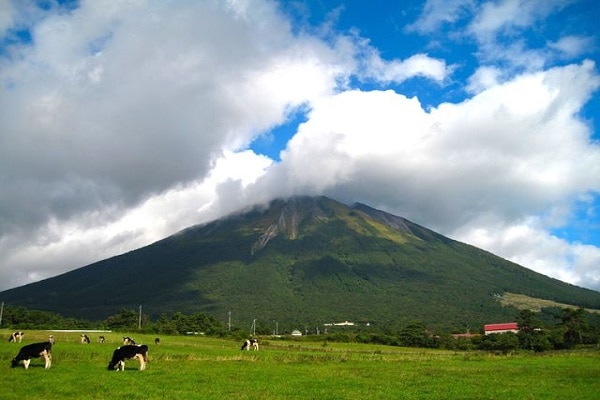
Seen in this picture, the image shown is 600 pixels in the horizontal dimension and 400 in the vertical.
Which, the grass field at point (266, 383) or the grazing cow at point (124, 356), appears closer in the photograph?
the grass field at point (266, 383)

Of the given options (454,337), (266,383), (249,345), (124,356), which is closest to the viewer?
(266,383)

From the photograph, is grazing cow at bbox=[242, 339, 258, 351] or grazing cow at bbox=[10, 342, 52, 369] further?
grazing cow at bbox=[242, 339, 258, 351]

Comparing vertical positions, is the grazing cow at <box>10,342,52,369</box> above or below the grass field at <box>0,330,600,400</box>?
above

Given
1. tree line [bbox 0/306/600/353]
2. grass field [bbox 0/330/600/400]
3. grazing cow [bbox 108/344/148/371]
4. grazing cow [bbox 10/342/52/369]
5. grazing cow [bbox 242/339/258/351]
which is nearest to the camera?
grass field [bbox 0/330/600/400]

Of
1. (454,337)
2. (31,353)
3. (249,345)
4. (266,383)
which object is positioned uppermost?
(31,353)

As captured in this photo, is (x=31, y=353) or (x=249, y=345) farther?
(x=249, y=345)

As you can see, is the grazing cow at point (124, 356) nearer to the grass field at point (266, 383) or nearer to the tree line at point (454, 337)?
the grass field at point (266, 383)

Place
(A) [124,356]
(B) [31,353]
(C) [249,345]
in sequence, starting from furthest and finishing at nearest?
(C) [249,345]
(A) [124,356]
(B) [31,353]

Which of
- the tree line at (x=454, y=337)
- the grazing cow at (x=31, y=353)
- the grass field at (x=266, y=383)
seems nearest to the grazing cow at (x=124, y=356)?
the grass field at (x=266, y=383)

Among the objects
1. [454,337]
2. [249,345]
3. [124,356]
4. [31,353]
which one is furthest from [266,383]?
[454,337]

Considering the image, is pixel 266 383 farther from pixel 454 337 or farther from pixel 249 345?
pixel 454 337

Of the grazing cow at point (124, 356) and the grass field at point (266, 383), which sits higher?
the grazing cow at point (124, 356)

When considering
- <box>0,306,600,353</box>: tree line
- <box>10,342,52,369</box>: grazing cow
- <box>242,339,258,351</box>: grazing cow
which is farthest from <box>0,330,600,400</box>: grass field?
<box>0,306,600,353</box>: tree line

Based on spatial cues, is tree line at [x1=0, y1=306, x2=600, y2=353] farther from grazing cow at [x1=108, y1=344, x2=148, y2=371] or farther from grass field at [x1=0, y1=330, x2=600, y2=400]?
grazing cow at [x1=108, y1=344, x2=148, y2=371]
